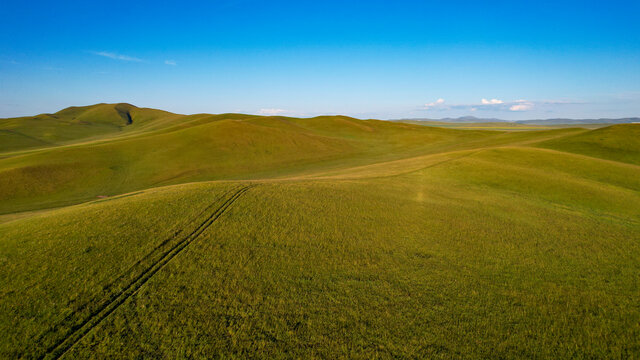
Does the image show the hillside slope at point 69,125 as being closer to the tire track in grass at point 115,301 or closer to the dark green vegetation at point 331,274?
the dark green vegetation at point 331,274

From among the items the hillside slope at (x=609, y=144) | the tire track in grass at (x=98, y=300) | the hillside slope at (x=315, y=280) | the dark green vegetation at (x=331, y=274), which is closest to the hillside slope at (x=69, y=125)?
the dark green vegetation at (x=331, y=274)

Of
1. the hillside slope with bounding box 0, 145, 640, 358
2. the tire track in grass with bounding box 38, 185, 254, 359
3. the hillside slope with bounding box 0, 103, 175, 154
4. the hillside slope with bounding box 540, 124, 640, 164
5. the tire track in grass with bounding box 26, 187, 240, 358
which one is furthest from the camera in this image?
the hillside slope with bounding box 0, 103, 175, 154

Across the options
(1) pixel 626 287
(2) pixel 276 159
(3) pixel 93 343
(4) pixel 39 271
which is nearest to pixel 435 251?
(1) pixel 626 287

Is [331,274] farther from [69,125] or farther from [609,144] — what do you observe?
[69,125]

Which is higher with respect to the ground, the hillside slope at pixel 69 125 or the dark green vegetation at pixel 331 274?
the hillside slope at pixel 69 125

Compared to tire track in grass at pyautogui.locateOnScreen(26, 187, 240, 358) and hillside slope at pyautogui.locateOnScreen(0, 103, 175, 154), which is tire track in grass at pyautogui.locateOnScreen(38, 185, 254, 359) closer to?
tire track in grass at pyautogui.locateOnScreen(26, 187, 240, 358)

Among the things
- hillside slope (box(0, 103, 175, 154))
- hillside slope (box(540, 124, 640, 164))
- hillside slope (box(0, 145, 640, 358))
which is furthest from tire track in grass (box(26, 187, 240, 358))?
hillside slope (box(0, 103, 175, 154))
